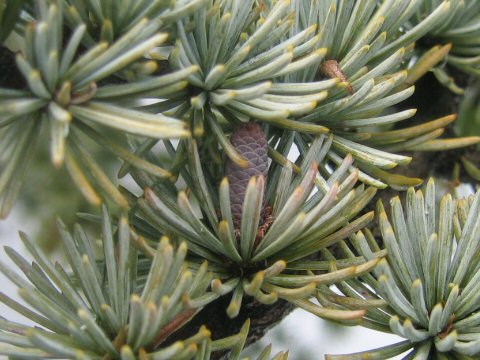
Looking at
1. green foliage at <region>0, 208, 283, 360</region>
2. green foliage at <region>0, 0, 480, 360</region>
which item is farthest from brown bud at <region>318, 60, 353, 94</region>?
green foliage at <region>0, 208, 283, 360</region>

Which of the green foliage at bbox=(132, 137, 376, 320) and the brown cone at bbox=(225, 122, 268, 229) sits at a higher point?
Result: the brown cone at bbox=(225, 122, 268, 229)


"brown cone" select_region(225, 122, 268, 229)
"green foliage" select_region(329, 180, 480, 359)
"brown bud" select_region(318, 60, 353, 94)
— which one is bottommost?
"green foliage" select_region(329, 180, 480, 359)

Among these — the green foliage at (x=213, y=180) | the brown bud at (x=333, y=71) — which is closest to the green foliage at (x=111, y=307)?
the green foliage at (x=213, y=180)

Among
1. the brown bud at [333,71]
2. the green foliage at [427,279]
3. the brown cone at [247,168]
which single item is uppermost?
the brown bud at [333,71]

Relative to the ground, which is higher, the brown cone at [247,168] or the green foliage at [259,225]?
the brown cone at [247,168]

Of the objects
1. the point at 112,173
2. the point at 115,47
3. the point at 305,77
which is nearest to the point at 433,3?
the point at 305,77

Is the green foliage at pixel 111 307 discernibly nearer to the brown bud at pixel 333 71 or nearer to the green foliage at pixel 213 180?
the green foliage at pixel 213 180

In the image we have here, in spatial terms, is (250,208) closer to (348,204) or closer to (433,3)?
(348,204)

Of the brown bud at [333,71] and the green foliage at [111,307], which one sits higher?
the brown bud at [333,71]

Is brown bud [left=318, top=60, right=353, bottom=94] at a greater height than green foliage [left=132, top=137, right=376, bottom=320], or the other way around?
brown bud [left=318, top=60, right=353, bottom=94]

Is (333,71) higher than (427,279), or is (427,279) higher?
(333,71)

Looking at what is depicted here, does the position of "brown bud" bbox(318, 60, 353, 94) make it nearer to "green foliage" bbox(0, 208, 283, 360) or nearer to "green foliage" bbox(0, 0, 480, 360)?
"green foliage" bbox(0, 0, 480, 360)
